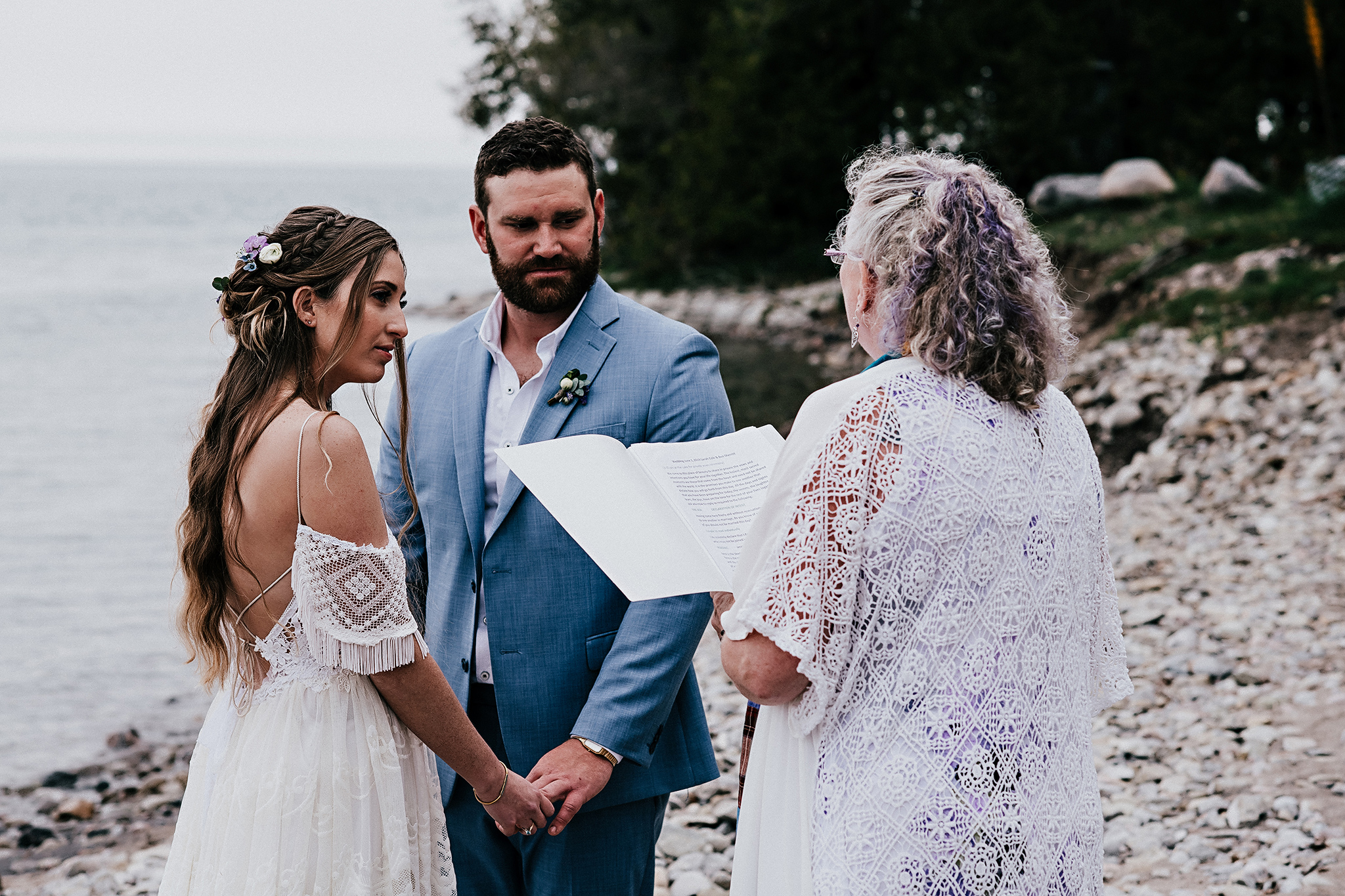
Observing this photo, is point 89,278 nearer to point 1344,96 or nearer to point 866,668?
point 1344,96

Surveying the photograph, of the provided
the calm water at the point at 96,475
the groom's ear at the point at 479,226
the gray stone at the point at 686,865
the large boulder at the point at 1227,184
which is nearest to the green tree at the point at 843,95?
the large boulder at the point at 1227,184

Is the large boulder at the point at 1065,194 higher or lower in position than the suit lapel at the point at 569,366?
higher

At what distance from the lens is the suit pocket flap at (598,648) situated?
261 centimetres

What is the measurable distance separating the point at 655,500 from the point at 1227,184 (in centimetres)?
1633

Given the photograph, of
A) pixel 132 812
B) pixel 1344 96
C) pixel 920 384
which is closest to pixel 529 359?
pixel 920 384

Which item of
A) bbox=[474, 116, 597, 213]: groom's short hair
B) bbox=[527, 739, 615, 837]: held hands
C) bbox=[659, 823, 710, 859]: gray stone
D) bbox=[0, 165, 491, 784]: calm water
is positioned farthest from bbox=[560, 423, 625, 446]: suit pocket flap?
bbox=[659, 823, 710, 859]: gray stone

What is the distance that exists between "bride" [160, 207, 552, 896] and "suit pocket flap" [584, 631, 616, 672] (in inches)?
15.3

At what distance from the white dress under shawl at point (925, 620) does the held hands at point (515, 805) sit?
27.8 inches

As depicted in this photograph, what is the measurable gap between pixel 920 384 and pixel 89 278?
4316 centimetres

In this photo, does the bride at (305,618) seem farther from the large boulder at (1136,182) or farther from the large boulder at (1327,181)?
the large boulder at (1136,182)

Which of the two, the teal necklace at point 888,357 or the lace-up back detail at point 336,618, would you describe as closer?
the teal necklace at point 888,357

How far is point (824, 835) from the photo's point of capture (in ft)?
6.03

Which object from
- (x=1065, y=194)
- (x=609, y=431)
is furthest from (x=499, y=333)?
(x=1065, y=194)

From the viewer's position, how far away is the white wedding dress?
2072mm
